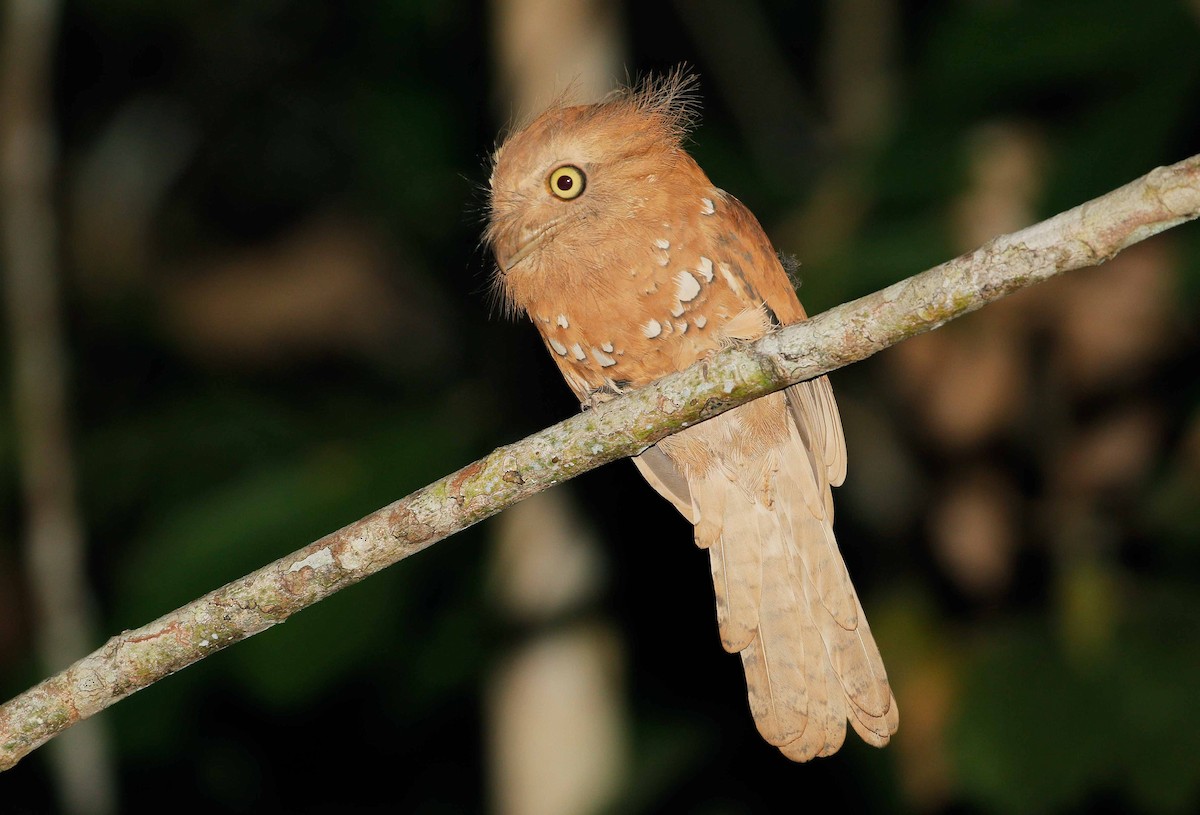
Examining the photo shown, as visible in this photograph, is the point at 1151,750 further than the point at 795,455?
Yes

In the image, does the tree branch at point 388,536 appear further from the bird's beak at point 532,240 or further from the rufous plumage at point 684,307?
the bird's beak at point 532,240

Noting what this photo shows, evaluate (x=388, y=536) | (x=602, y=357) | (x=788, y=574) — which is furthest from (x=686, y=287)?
(x=388, y=536)

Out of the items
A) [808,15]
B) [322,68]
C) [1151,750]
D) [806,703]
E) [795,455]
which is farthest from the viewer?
[322,68]

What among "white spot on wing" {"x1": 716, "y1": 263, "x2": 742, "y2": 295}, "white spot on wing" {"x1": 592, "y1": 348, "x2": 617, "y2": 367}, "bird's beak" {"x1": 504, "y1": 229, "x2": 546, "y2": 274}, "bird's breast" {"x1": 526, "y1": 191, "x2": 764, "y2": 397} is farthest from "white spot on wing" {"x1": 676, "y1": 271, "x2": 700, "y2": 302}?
"bird's beak" {"x1": 504, "y1": 229, "x2": 546, "y2": 274}

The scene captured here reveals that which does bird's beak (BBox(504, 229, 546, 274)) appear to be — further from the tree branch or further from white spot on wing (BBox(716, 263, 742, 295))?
the tree branch

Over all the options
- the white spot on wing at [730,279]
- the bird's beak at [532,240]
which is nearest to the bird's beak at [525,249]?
the bird's beak at [532,240]

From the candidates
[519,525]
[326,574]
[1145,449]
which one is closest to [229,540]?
[519,525]

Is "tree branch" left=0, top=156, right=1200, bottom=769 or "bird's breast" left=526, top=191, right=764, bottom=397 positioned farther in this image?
"bird's breast" left=526, top=191, right=764, bottom=397

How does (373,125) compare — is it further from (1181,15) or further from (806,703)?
(806,703)
